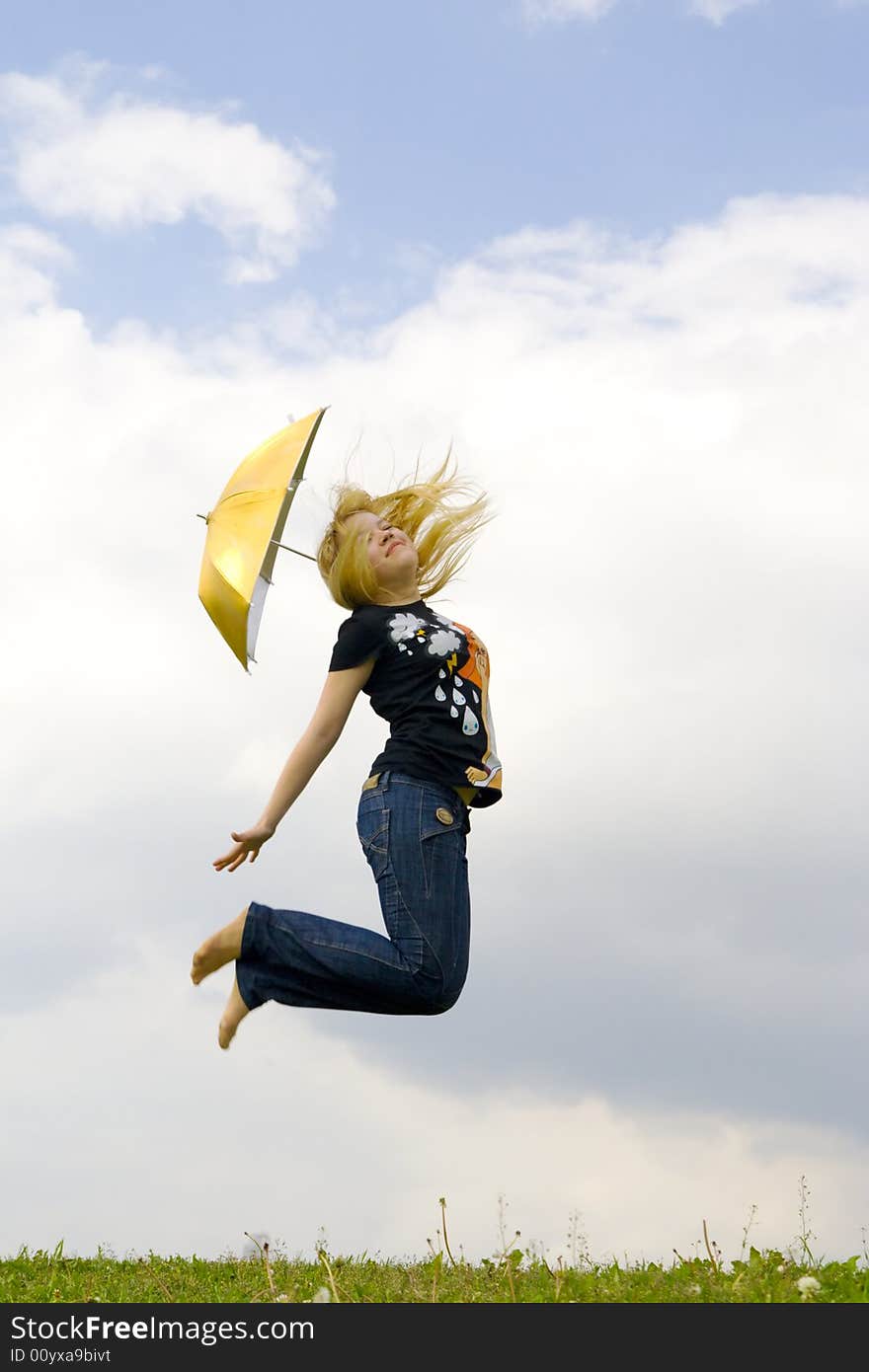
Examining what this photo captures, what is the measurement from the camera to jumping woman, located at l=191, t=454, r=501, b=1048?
19.2ft

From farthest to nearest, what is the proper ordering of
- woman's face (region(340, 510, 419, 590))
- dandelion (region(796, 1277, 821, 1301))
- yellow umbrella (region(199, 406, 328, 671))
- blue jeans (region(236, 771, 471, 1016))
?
Result: woman's face (region(340, 510, 419, 590)) < yellow umbrella (region(199, 406, 328, 671)) < blue jeans (region(236, 771, 471, 1016)) < dandelion (region(796, 1277, 821, 1301))

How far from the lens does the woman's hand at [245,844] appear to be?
599cm

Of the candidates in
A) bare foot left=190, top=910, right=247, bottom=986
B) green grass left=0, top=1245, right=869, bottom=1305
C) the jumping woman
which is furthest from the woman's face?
green grass left=0, top=1245, right=869, bottom=1305

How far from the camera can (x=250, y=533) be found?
6.39 metres

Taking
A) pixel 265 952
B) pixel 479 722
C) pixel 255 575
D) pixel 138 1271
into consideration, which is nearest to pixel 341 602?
pixel 255 575

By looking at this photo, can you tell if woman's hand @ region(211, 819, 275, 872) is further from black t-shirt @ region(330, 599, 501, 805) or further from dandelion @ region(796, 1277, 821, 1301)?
dandelion @ region(796, 1277, 821, 1301)

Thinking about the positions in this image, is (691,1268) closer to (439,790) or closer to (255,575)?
(439,790)

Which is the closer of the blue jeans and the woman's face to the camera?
the blue jeans

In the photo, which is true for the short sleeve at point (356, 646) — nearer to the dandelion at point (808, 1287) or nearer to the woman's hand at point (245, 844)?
the woman's hand at point (245, 844)

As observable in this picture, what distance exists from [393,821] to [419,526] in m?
1.76

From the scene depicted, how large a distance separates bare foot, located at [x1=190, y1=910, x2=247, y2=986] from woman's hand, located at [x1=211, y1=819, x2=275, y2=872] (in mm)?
243

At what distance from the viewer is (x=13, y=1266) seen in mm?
8477

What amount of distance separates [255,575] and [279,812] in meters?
1.18

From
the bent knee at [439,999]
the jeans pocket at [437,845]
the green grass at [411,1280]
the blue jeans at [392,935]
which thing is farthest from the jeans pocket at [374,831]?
the green grass at [411,1280]
